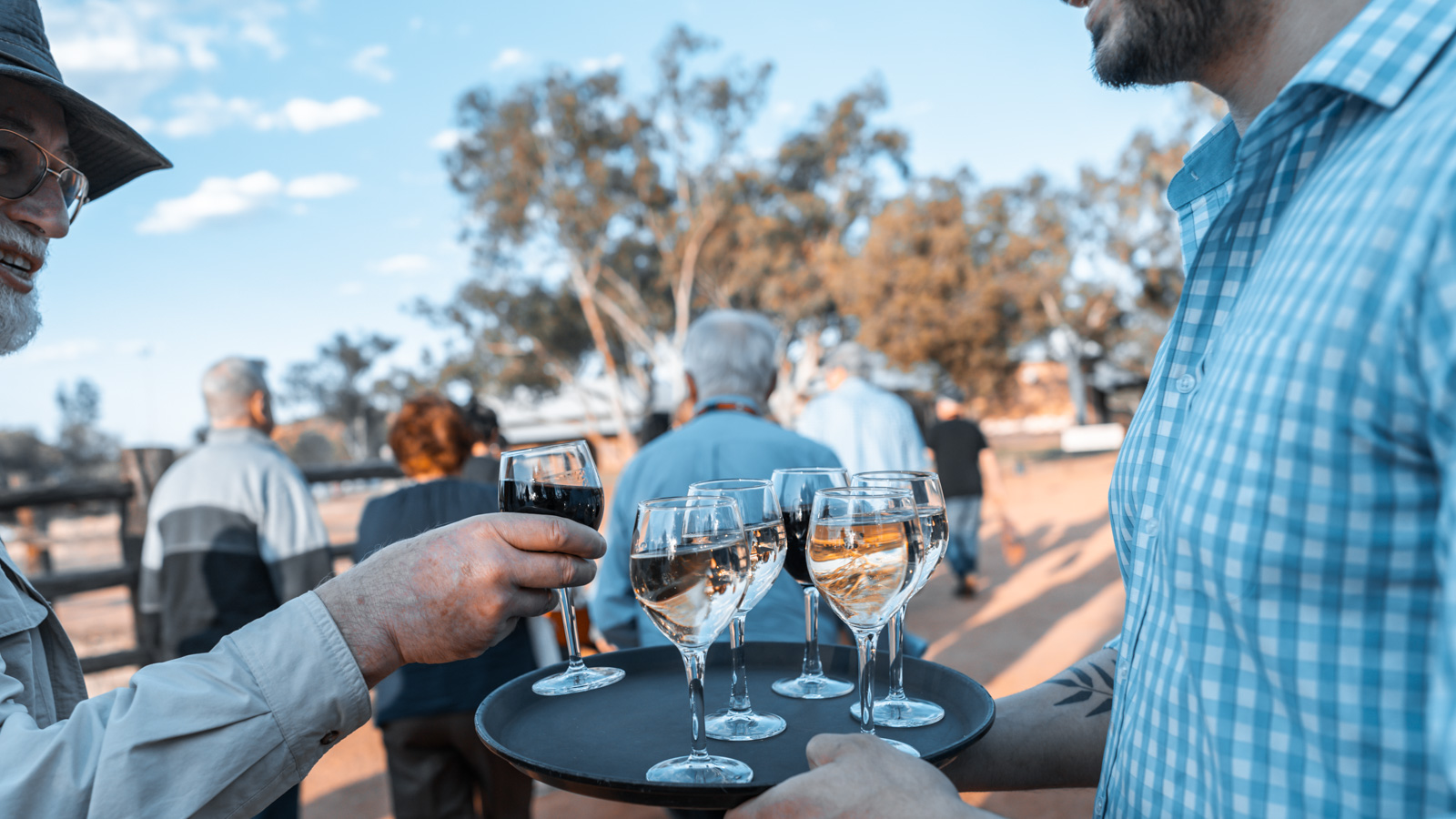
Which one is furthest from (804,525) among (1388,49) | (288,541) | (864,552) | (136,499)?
(136,499)

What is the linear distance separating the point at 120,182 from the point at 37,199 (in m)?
0.47

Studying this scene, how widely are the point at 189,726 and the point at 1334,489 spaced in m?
1.41

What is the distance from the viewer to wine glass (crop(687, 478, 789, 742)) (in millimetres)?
1447

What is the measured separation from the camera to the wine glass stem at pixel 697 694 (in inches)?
50.1

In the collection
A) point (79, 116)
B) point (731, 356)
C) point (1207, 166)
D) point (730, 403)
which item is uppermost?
point (79, 116)

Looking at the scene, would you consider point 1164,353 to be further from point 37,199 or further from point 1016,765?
point 37,199

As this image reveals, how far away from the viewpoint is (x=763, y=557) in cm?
148

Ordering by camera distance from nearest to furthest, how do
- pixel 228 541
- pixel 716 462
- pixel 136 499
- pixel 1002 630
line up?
pixel 716 462 < pixel 228 541 < pixel 136 499 < pixel 1002 630

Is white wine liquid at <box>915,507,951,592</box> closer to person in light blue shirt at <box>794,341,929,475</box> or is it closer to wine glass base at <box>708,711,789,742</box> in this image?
wine glass base at <box>708,711,789,742</box>

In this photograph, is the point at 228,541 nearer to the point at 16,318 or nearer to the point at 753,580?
the point at 16,318

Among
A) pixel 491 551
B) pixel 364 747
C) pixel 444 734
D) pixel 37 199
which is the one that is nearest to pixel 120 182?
pixel 37 199

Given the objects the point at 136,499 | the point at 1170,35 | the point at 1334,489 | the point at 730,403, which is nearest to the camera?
the point at 1334,489

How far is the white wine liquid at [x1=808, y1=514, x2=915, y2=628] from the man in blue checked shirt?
33 centimetres

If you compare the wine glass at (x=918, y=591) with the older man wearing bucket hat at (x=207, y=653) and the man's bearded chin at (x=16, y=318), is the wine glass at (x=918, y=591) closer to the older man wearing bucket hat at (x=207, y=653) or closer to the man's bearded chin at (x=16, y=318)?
the older man wearing bucket hat at (x=207, y=653)
